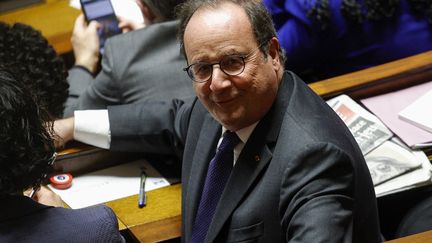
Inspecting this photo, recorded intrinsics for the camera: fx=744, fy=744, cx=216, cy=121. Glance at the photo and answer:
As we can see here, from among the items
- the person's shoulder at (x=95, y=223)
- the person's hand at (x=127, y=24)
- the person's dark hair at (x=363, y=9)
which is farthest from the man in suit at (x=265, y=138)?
the person's hand at (x=127, y=24)

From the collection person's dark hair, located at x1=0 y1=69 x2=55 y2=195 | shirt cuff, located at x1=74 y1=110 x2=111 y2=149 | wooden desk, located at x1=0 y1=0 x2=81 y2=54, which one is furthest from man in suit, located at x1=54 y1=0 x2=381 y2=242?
wooden desk, located at x1=0 y1=0 x2=81 y2=54

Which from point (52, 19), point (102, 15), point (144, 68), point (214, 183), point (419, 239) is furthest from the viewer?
point (52, 19)

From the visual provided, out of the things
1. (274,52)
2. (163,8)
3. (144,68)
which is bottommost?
(144,68)

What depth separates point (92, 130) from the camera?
2045 mm

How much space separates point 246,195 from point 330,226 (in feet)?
0.86

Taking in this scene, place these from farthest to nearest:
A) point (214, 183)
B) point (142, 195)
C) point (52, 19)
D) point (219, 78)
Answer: point (52, 19) → point (142, 195) → point (214, 183) → point (219, 78)

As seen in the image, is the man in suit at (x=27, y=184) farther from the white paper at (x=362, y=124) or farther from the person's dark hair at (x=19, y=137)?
the white paper at (x=362, y=124)

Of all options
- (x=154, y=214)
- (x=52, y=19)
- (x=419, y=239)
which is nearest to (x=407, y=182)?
(x=419, y=239)

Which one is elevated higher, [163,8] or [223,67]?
[223,67]

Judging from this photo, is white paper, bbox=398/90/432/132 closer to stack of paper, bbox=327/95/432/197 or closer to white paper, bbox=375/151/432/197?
stack of paper, bbox=327/95/432/197

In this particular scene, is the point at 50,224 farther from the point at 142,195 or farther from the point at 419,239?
the point at 419,239

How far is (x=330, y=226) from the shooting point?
4.59 feet

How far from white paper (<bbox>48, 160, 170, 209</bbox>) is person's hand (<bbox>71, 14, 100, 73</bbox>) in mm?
588

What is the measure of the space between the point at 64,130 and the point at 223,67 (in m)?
0.66
